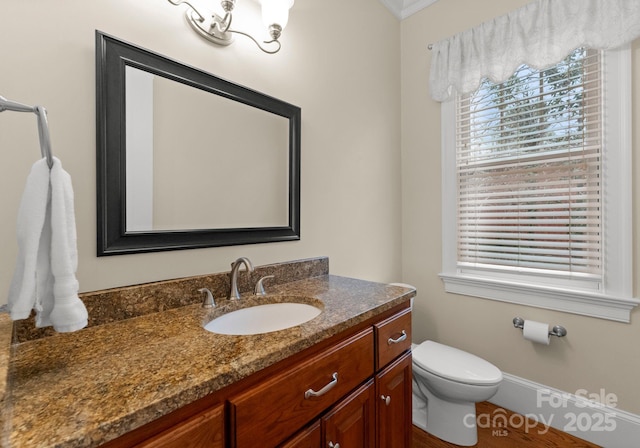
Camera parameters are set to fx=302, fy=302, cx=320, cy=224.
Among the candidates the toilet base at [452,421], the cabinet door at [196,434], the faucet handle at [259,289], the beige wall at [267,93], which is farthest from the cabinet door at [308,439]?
the toilet base at [452,421]

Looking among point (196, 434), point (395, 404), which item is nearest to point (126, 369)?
point (196, 434)

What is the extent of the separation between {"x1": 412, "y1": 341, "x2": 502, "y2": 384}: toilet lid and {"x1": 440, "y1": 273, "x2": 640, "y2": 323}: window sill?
1.50 feet

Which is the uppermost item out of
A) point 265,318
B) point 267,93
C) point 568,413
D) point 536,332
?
point 267,93

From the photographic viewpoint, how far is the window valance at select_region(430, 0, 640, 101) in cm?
151

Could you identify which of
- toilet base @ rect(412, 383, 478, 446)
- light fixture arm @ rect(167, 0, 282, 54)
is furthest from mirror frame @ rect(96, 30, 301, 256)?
toilet base @ rect(412, 383, 478, 446)

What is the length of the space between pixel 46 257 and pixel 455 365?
177cm

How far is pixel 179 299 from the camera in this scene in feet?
3.63

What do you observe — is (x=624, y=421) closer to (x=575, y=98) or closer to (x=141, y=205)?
(x=575, y=98)

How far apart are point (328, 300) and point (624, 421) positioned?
5.72 feet

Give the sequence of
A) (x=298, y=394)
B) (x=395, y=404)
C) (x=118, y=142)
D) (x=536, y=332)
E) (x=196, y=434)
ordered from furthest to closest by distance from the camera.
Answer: (x=536, y=332)
(x=395, y=404)
(x=118, y=142)
(x=298, y=394)
(x=196, y=434)

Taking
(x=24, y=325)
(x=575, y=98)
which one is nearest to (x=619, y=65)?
(x=575, y=98)

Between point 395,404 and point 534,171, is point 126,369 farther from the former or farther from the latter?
point 534,171

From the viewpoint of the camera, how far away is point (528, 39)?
175 cm

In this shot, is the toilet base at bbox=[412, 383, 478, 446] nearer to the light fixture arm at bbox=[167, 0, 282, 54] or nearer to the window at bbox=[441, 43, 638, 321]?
the window at bbox=[441, 43, 638, 321]
